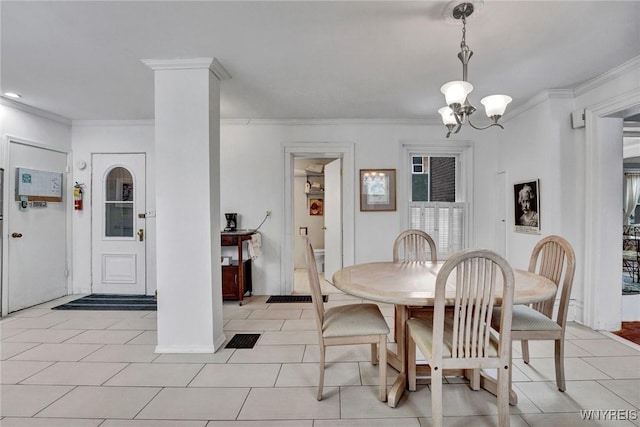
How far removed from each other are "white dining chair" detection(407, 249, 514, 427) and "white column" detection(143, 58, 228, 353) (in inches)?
70.1

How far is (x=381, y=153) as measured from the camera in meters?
4.18

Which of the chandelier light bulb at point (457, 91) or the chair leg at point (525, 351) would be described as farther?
the chair leg at point (525, 351)

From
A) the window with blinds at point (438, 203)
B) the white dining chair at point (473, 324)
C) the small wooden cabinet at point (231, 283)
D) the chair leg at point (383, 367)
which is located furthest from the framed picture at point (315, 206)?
the white dining chair at point (473, 324)

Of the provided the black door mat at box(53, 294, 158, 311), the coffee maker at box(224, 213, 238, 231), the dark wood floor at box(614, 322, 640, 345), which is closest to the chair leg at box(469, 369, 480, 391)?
the dark wood floor at box(614, 322, 640, 345)

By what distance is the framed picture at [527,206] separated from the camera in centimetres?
330

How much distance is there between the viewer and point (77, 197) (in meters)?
4.11

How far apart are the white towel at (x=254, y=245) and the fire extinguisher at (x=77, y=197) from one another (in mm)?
2484

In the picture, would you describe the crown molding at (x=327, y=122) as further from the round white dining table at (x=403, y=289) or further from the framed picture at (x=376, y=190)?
the round white dining table at (x=403, y=289)

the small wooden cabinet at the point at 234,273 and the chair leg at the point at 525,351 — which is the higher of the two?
the small wooden cabinet at the point at 234,273

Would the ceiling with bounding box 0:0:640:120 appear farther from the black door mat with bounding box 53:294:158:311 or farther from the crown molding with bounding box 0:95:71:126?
the black door mat with bounding box 53:294:158:311

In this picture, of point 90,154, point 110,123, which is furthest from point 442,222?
point 90,154

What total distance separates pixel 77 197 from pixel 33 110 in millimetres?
1152

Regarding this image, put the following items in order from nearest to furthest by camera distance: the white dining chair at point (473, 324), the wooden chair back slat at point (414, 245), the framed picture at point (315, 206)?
the white dining chair at point (473, 324), the wooden chair back slat at point (414, 245), the framed picture at point (315, 206)

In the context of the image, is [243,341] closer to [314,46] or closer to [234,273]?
[234,273]
